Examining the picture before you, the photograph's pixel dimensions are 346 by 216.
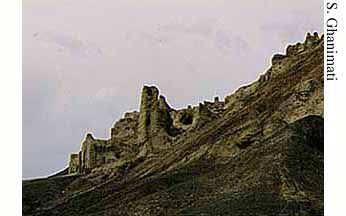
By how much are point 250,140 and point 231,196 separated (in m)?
0.84

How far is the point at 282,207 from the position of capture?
11.8 meters

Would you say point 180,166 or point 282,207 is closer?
point 282,207

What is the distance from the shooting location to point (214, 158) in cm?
1260

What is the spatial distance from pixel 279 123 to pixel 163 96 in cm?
130

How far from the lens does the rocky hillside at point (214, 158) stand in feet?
39.1

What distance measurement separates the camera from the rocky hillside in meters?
11.9

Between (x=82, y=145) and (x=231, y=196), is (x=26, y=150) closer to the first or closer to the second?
(x=82, y=145)

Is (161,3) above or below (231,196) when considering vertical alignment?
above

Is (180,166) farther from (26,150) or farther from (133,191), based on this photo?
(26,150)

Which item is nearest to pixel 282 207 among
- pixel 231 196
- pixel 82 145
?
pixel 231 196
